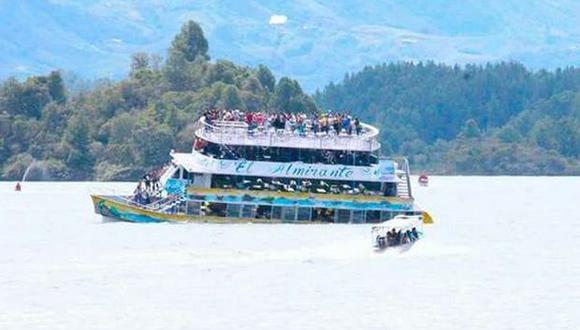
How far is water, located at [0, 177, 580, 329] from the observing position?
62.4 metres

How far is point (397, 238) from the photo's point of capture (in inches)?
3514

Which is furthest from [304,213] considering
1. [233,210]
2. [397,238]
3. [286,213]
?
[397,238]

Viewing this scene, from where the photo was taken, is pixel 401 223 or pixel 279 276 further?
pixel 401 223

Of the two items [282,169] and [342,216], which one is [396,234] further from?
[282,169]

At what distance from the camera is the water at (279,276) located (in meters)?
62.4

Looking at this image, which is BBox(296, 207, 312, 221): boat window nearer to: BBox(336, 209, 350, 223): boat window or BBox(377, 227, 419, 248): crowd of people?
BBox(336, 209, 350, 223): boat window

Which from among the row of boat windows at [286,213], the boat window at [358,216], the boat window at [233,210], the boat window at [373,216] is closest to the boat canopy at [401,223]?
the boat window at [373,216]

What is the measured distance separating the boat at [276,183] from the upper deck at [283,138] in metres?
0.05

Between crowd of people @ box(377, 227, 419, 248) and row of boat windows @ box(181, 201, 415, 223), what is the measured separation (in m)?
8.66

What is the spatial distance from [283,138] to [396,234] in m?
12.7

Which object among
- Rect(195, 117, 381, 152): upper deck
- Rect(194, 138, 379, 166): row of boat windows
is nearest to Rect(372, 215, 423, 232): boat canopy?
Rect(194, 138, 379, 166): row of boat windows

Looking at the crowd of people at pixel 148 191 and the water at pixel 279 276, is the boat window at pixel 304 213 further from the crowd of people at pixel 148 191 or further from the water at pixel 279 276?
the crowd of people at pixel 148 191

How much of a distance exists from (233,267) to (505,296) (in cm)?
1362

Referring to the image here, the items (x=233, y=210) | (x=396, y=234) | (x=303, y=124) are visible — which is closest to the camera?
(x=396, y=234)
